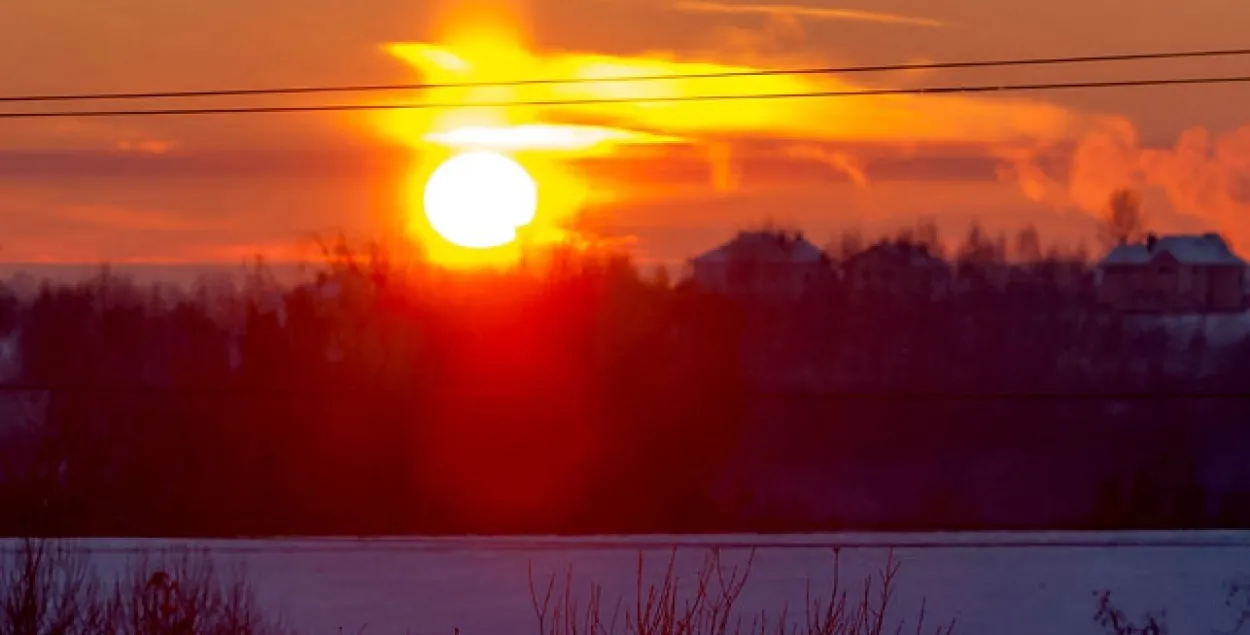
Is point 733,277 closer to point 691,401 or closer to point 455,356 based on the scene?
point 691,401

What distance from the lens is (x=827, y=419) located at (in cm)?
2698

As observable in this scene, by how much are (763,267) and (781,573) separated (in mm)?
15020

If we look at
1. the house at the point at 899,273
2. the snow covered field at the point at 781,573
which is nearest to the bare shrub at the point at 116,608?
the snow covered field at the point at 781,573

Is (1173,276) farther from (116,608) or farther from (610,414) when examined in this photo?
(116,608)

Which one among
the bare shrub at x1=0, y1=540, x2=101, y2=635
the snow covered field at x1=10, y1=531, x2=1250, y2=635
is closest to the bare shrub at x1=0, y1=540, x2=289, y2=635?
the bare shrub at x1=0, y1=540, x2=101, y2=635

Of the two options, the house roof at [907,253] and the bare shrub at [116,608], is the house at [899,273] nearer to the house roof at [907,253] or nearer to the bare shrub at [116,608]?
the house roof at [907,253]

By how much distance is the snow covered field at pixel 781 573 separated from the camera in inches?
537

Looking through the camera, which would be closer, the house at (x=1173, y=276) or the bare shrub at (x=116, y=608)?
the bare shrub at (x=116, y=608)

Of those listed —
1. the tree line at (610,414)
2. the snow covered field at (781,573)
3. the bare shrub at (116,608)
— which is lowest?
the bare shrub at (116,608)

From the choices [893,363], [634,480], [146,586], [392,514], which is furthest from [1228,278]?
[146,586]

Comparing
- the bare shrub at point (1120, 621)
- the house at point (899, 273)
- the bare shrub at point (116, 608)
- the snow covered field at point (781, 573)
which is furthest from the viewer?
the house at point (899, 273)

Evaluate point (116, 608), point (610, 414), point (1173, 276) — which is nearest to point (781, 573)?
point (116, 608)

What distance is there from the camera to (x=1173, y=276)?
26188 mm

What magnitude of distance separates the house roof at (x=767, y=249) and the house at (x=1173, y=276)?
546 cm
